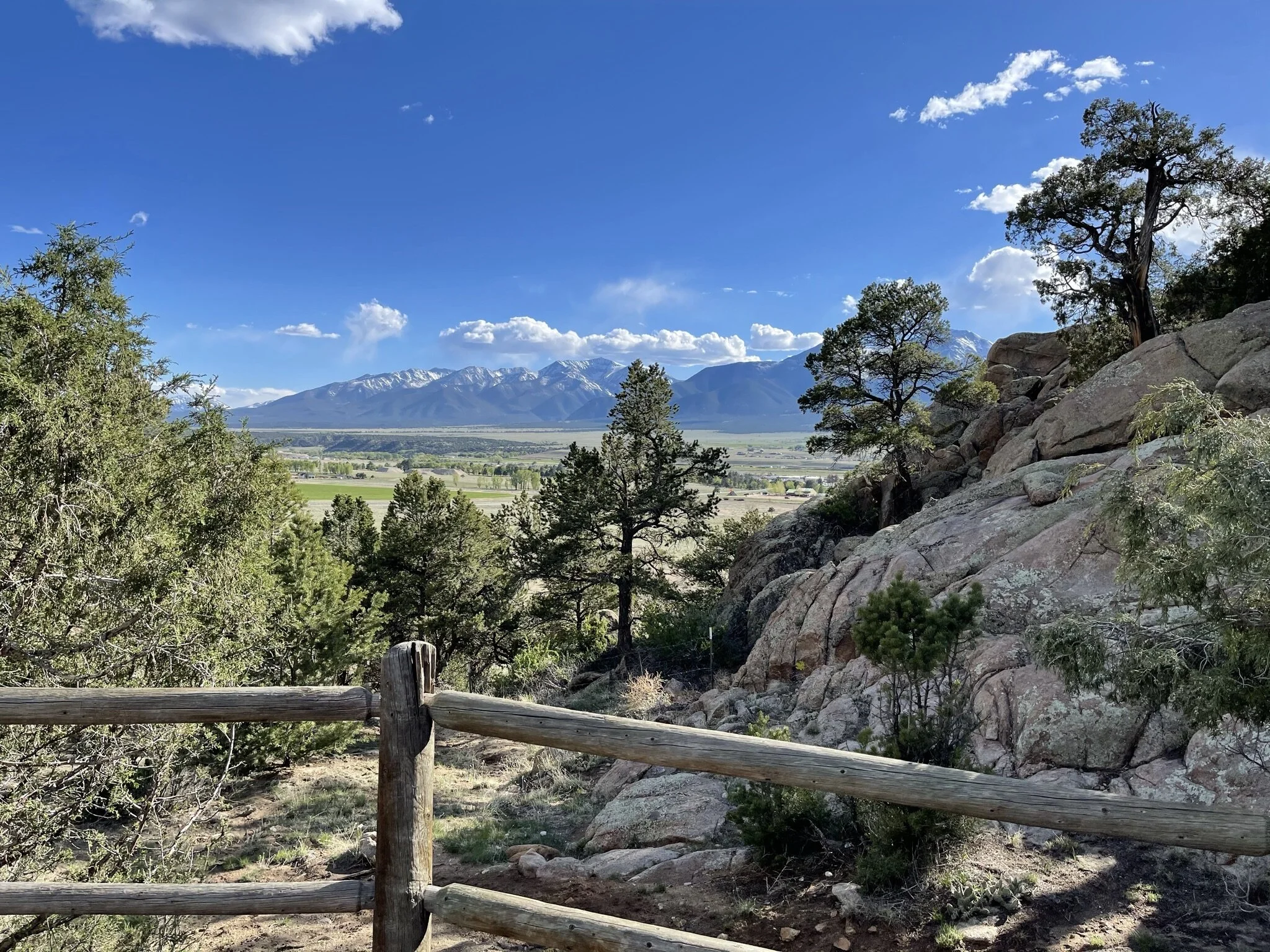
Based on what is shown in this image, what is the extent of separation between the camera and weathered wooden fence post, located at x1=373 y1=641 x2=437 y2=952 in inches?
108

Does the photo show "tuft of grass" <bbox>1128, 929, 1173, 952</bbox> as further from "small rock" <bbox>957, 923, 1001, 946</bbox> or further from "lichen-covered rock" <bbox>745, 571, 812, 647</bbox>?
"lichen-covered rock" <bbox>745, 571, 812, 647</bbox>

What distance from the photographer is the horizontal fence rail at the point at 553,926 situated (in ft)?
7.84

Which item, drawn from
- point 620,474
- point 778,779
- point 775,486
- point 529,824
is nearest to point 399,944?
point 778,779

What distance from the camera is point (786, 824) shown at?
19.9 ft

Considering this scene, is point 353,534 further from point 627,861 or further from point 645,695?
point 627,861

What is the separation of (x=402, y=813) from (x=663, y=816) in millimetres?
6233

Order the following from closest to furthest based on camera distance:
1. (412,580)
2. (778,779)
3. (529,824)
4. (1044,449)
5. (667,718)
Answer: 1. (778,779)
2. (529,824)
3. (667,718)
4. (1044,449)
5. (412,580)

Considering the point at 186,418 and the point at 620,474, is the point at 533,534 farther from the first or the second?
the point at 186,418

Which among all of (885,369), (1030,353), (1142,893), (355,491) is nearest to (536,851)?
(1142,893)

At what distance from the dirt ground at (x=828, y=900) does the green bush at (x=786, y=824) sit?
0.17 metres

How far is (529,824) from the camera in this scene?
991 centimetres

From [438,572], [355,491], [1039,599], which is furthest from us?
[355,491]

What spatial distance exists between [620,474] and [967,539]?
13121 millimetres

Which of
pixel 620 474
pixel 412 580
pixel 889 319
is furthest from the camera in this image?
pixel 412 580
